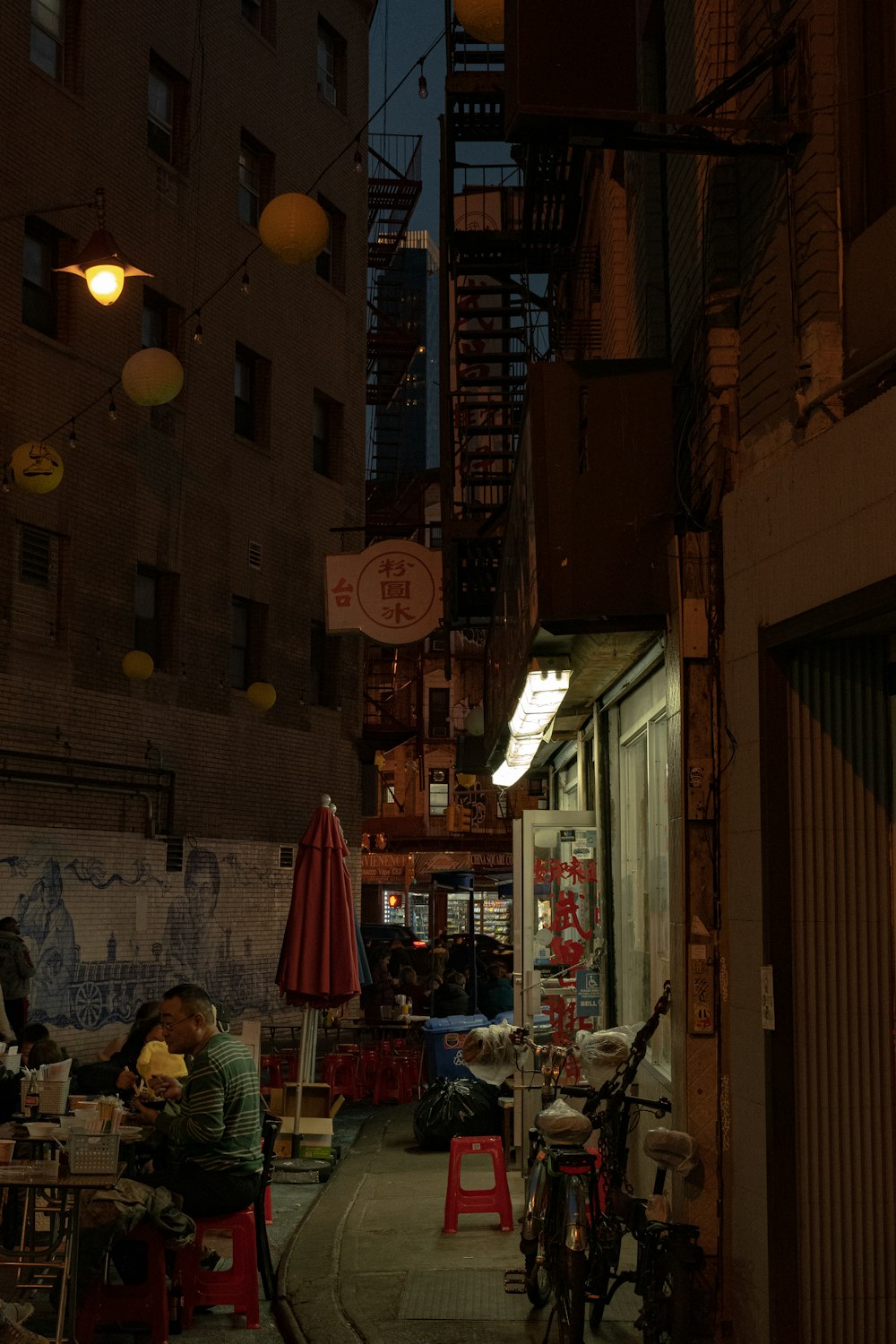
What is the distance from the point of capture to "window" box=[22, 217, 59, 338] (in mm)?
18219

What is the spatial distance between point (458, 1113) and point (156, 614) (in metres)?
10.4

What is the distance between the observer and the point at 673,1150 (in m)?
6.68

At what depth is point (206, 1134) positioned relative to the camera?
24.3 feet

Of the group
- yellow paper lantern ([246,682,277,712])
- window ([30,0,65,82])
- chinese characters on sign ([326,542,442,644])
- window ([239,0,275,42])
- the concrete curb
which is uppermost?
window ([239,0,275,42])

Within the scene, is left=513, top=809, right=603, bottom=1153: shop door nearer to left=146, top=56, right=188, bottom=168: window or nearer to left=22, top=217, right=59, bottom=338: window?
left=22, top=217, right=59, bottom=338: window

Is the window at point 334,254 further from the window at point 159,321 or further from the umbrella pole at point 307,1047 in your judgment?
the umbrella pole at point 307,1047

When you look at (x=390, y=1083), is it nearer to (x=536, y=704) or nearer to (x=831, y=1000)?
(x=536, y=704)

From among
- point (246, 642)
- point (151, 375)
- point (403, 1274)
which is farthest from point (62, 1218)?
point (246, 642)

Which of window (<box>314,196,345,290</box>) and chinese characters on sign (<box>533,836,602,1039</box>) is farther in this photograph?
window (<box>314,196,345,290</box>)

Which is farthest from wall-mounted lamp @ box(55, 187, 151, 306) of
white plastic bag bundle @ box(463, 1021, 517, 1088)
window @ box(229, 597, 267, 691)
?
window @ box(229, 597, 267, 691)

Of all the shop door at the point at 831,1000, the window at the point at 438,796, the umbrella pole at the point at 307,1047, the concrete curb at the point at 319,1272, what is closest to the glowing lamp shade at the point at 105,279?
the umbrella pole at the point at 307,1047

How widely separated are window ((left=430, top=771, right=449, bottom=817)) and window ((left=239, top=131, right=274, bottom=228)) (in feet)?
99.2

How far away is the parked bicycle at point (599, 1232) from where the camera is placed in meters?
6.42

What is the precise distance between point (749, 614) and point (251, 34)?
20.6m
